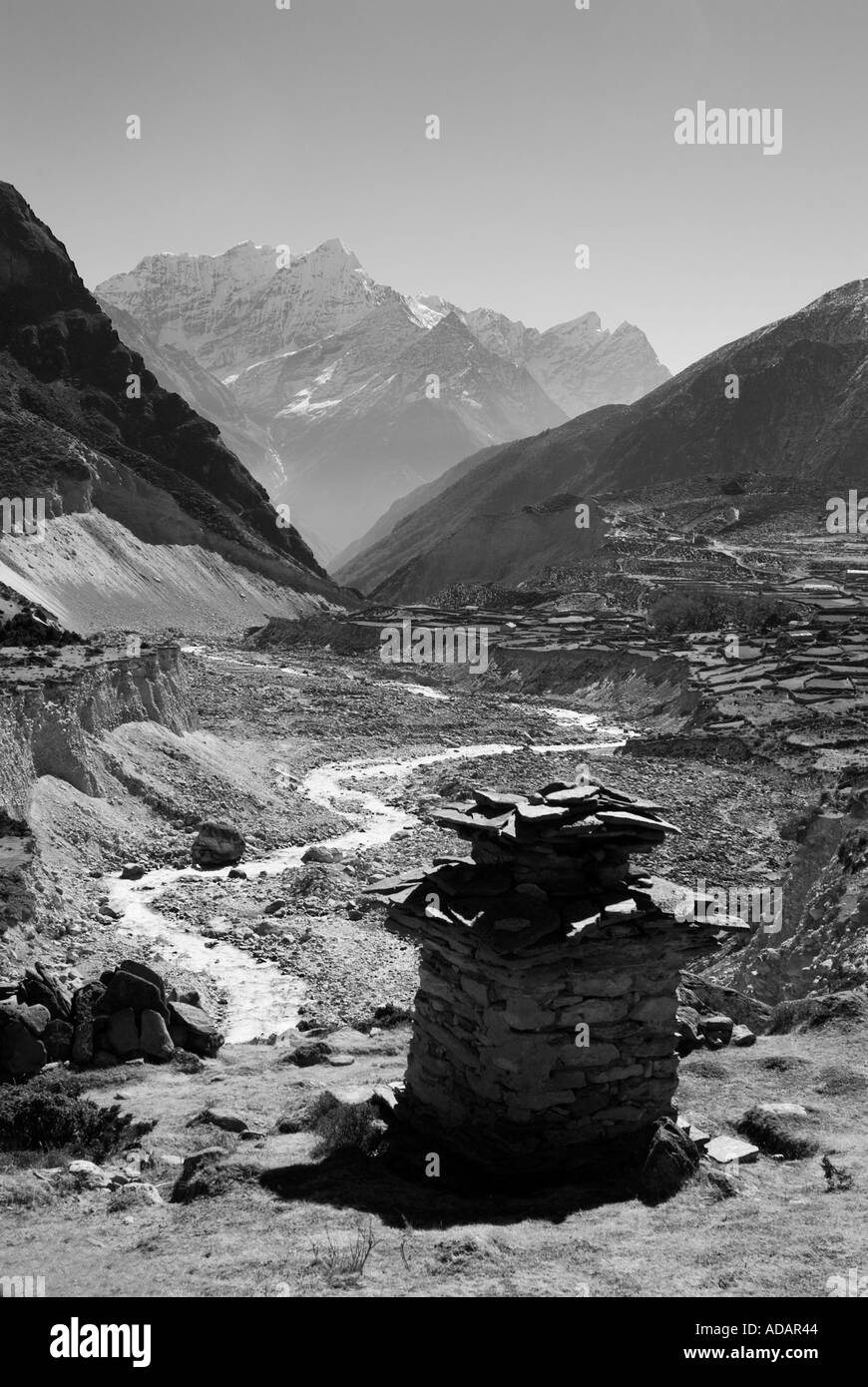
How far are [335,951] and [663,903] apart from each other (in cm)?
1101

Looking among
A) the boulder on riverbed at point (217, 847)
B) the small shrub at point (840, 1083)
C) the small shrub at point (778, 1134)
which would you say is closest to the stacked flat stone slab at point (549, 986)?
the small shrub at point (778, 1134)

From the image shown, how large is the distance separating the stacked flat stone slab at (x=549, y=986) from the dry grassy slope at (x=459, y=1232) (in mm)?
746

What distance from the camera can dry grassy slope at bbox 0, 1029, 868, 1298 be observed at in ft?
25.0

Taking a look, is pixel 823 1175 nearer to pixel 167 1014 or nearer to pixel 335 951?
pixel 167 1014

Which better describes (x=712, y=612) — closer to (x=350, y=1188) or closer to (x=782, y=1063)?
(x=782, y=1063)

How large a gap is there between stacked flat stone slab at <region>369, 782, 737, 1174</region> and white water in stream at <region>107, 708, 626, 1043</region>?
760cm

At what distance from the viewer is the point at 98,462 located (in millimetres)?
112438

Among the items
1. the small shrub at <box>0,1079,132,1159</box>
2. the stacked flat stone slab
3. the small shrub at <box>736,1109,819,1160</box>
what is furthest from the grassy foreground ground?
the stacked flat stone slab

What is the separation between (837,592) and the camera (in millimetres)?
83250

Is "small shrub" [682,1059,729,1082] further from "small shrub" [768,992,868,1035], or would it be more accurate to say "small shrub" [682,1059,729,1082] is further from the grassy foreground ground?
"small shrub" [768,992,868,1035]

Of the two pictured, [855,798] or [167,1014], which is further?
[855,798]

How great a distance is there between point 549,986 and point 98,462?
110904 millimetres
